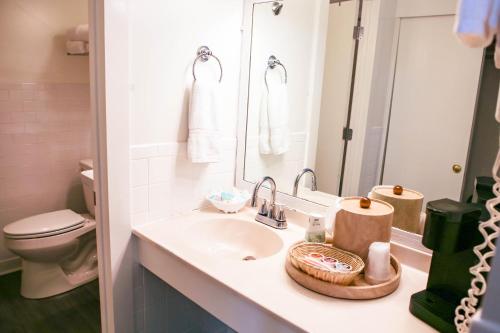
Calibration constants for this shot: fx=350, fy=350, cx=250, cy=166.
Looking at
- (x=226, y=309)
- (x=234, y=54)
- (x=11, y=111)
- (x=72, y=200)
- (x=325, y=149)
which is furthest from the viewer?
(x=72, y=200)

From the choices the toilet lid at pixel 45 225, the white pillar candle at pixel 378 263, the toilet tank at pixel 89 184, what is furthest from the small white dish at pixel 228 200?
the toilet lid at pixel 45 225

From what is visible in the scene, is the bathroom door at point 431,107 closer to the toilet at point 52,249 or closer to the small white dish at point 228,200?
the small white dish at point 228,200

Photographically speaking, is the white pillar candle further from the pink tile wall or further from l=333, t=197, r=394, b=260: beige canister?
the pink tile wall

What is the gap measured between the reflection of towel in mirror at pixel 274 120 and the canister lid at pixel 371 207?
1.80 feet

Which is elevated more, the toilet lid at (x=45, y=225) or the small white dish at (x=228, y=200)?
the small white dish at (x=228, y=200)

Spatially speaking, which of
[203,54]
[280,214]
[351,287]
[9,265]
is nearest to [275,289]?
[351,287]

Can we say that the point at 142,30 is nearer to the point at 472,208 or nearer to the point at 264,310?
the point at 264,310

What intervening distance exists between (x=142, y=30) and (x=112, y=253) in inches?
33.6

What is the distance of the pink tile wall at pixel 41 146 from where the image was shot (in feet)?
7.86

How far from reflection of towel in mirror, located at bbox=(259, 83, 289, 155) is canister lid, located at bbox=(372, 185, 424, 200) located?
0.51 m

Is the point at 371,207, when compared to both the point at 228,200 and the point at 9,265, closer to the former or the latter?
the point at 228,200

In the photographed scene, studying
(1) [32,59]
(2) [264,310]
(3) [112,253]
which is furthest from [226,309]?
(1) [32,59]

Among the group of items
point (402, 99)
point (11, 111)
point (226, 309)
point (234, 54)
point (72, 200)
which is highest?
point (234, 54)

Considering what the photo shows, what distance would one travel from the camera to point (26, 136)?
2453 millimetres
